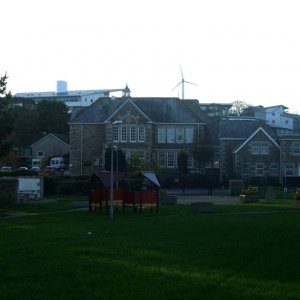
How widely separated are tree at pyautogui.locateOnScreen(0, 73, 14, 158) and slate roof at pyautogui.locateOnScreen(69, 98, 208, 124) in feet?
140

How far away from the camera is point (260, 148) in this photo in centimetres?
7888

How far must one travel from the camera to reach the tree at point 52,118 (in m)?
120

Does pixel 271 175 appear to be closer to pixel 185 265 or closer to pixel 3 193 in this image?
pixel 3 193

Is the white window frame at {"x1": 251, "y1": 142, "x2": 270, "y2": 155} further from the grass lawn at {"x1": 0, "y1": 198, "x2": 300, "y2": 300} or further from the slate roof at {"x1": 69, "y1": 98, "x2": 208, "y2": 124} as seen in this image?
the grass lawn at {"x1": 0, "y1": 198, "x2": 300, "y2": 300}

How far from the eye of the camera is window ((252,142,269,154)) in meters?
78.8

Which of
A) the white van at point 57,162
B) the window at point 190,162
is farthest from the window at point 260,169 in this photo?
the white van at point 57,162

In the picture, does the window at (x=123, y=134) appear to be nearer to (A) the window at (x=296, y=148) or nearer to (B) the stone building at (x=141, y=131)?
(B) the stone building at (x=141, y=131)

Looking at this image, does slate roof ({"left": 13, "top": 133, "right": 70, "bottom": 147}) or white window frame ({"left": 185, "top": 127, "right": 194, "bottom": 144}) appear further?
slate roof ({"left": 13, "top": 133, "right": 70, "bottom": 147})

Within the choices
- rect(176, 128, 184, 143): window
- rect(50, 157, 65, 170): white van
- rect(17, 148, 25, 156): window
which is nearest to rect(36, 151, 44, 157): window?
rect(17, 148, 25, 156): window

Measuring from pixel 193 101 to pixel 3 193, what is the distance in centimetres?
5079

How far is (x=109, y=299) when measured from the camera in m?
9.74

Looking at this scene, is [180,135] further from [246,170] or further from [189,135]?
[246,170]

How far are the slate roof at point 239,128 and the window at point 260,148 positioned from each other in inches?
115

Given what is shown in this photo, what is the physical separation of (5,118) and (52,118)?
83348 millimetres
